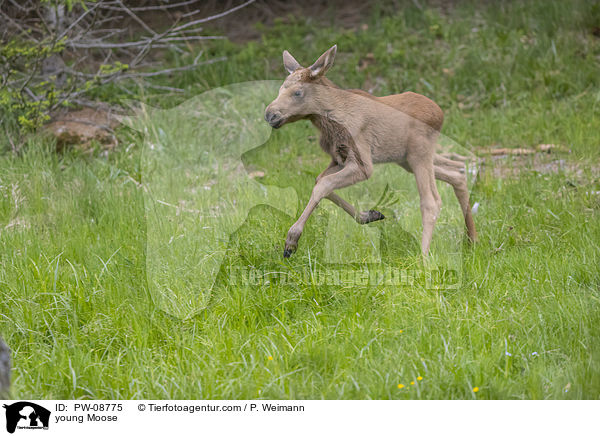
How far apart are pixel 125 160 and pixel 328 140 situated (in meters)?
3.69

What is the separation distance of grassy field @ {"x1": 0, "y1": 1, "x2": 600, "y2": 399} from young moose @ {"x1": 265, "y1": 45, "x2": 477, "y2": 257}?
0.71ft

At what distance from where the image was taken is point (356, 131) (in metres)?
4.05

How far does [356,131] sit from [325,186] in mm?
427

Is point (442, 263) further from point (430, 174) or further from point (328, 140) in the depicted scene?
point (328, 140)

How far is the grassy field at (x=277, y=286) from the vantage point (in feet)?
11.2

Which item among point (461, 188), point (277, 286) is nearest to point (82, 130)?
point (277, 286)

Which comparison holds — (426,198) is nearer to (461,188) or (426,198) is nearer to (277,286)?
(461,188)

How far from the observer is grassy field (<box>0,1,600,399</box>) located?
134 inches

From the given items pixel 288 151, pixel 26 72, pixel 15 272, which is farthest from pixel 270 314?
pixel 26 72

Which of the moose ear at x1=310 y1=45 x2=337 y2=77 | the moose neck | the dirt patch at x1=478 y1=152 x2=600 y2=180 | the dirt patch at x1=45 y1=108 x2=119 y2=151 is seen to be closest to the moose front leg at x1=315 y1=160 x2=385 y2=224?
the moose neck

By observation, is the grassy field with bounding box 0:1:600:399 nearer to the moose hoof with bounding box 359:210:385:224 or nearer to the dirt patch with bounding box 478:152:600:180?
the dirt patch with bounding box 478:152:600:180
